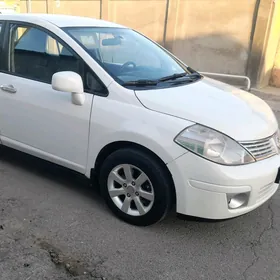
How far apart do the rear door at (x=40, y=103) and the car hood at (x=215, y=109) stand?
650 millimetres

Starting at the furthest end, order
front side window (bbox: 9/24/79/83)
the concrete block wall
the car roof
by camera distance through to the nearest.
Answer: the concrete block wall
the car roof
front side window (bbox: 9/24/79/83)

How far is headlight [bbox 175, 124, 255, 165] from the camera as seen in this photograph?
8.61ft

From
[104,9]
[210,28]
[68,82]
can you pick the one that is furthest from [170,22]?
[68,82]

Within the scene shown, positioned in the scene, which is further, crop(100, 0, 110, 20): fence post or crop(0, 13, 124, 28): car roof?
crop(100, 0, 110, 20): fence post

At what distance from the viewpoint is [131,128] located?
9.39 feet

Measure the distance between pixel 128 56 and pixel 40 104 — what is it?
3.20 ft

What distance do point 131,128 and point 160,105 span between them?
294 millimetres

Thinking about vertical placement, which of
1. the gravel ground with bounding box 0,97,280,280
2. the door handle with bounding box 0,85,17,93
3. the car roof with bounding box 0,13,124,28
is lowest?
the gravel ground with bounding box 0,97,280,280

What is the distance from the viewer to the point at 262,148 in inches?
111

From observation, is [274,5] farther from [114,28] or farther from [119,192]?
[119,192]

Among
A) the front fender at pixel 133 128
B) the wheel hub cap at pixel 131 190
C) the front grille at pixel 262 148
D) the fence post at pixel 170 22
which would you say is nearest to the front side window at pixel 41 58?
the front fender at pixel 133 128

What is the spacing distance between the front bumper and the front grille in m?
0.06

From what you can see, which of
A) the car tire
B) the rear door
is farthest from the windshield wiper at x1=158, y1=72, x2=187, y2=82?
the car tire

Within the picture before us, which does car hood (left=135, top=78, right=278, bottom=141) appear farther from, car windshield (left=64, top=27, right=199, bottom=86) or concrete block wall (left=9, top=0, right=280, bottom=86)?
concrete block wall (left=9, top=0, right=280, bottom=86)
